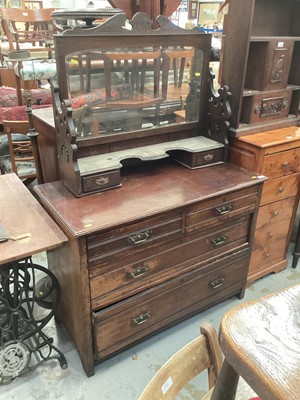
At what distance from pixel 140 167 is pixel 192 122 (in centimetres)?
40

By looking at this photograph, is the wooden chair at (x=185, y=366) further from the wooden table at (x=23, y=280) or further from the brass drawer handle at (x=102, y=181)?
the brass drawer handle at (x=102, y=181)

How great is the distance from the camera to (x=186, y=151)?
6.13 feet

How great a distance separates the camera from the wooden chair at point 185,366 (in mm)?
840

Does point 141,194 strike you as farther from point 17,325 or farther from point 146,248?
point 17,325

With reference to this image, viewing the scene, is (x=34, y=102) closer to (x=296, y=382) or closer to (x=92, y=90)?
(x=92, y=90)

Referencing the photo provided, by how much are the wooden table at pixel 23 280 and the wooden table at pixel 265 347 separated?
2.78 ft

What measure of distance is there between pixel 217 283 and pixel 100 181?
86 cm

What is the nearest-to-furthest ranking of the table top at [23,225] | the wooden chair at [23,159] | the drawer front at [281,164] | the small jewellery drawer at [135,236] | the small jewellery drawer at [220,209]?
the table top at [23,225] → the small jewellery drawer at [135,236] → the small jewellery drawer at [220,209] → the drawer front at [281,164] → the wooden chair at [23,159]

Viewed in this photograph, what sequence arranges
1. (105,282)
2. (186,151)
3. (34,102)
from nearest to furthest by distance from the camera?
1. (105,282)
2. (186,151)
3. (34,102)

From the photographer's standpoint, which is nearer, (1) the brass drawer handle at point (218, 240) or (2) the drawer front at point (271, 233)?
(1) the brass drawer handle at point (218, 240)

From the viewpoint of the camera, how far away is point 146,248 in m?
1.57

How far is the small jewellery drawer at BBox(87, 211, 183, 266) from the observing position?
1417 millimetres

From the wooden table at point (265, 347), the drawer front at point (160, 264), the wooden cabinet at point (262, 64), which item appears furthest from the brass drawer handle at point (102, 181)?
the wooden table at point (265, 347)

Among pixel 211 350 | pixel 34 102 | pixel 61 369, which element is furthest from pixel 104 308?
pixel 34 102
